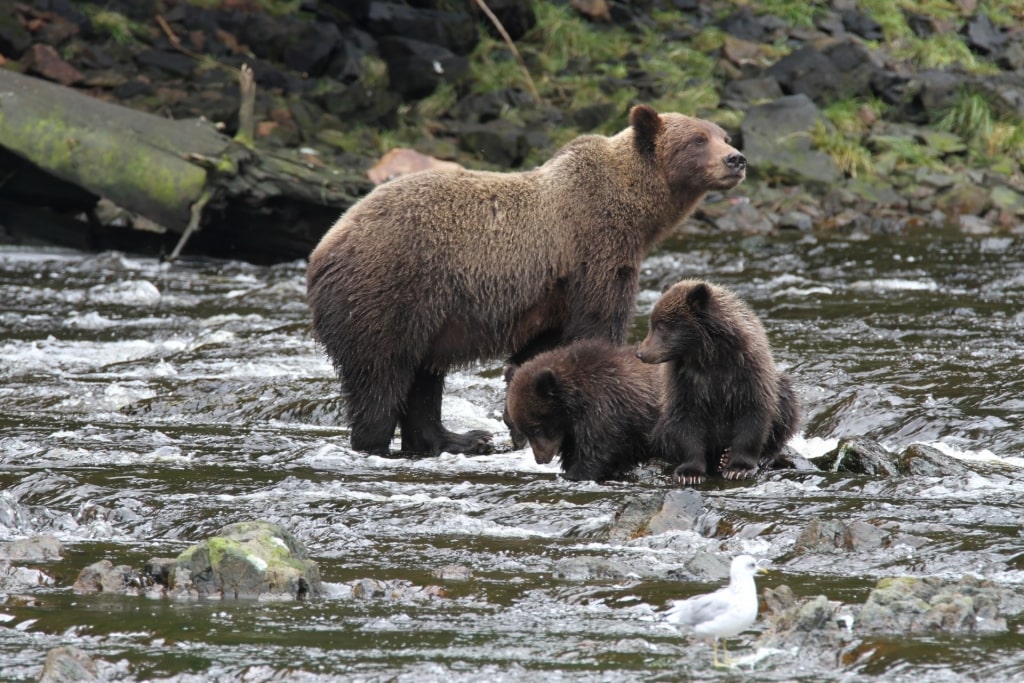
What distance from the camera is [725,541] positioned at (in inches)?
283

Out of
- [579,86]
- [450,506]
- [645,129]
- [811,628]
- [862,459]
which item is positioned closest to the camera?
[811,628]

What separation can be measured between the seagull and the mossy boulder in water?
5.94 feet

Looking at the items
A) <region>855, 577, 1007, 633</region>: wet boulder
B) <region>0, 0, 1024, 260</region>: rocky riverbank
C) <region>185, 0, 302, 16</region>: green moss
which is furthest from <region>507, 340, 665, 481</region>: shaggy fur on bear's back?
<region>185, 0, 302, 16</region>: green moss

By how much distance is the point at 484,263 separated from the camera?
9758mm

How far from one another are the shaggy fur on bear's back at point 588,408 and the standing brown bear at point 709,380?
1.09ft

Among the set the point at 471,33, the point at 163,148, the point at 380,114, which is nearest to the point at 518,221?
the point at 163,148

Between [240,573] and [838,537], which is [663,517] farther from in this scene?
[240,573]

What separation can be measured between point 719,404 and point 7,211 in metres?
13.9

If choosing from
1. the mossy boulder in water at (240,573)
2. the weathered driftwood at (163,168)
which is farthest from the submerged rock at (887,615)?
the weathered driftwood at (163,168)

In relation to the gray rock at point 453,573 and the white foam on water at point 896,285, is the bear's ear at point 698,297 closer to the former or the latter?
the gray rock at point 453,573

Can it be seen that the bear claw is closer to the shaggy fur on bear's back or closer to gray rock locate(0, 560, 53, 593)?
the shaggy fur on bear's back

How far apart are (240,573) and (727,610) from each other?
2277 millimetres

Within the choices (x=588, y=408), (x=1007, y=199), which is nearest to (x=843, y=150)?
(x=1007, y=199)

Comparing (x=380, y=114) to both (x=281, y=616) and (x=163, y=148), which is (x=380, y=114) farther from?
(x=281, y=616)
